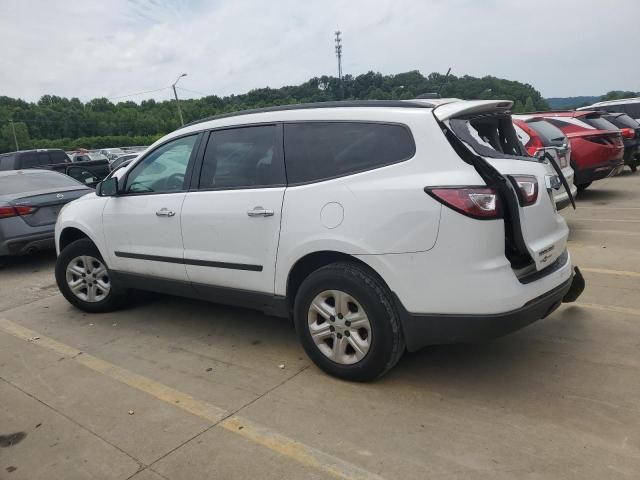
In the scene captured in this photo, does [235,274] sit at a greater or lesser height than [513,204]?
lesser

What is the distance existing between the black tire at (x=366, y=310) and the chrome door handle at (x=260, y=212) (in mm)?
517

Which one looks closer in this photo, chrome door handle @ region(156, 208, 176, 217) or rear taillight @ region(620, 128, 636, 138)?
chrome door handle @ region(156, 208, 176, 217)

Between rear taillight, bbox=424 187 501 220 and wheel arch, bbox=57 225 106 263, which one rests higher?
rear taillight, bbox=424 187 501 220

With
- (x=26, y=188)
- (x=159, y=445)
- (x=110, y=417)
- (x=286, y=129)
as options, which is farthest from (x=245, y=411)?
(x=26, y=188)

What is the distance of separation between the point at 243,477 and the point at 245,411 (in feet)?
2.02

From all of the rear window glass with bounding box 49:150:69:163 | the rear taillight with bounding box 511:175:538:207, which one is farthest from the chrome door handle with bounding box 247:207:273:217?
the rear window glass with bounding box 49:150:69:163

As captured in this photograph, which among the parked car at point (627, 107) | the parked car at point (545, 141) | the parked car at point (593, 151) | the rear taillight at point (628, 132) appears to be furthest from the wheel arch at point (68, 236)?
the parked car at point (627, 107)

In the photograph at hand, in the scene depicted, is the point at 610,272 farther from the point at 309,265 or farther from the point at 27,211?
the point at 27,211

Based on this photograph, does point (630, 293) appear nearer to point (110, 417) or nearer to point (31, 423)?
point (110, 417)

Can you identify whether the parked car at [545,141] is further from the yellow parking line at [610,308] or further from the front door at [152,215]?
the front door at [152,215]

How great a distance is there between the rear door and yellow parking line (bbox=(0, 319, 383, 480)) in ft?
5.11

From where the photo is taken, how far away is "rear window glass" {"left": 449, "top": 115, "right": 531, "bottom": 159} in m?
3.17

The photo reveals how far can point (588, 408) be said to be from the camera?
295 cm

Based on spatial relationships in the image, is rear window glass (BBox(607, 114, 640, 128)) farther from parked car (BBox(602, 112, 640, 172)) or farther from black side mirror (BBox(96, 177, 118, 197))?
black side mirror (BBox(96, 177, 118, 197))
